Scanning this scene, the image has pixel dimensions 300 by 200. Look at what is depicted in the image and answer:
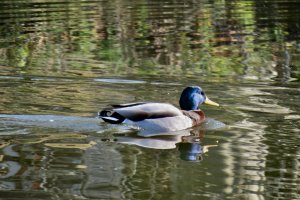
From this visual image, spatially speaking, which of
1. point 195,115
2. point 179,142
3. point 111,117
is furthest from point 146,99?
point 179,142

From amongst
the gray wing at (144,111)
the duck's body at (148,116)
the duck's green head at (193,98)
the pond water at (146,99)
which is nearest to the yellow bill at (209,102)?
the duck's green head at (193,98)

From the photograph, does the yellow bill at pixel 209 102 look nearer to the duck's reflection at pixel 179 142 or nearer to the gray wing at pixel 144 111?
the duck's reflection at pixel 179 142

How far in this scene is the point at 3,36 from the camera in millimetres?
18781

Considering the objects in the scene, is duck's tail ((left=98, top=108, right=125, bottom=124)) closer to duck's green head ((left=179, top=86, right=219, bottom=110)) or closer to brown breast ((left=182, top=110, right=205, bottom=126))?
brown breast ((left=182, top=110, right=205, bottom=126))

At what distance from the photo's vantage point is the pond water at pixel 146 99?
7543 millimetres

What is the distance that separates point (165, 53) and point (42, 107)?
19.1 feet

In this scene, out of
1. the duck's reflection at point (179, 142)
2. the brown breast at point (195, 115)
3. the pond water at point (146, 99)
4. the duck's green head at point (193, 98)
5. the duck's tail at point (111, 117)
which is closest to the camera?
the pond water at point (146, 99)

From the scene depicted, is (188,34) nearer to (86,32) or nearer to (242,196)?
(86,32)

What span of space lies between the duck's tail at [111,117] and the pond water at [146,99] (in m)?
0.16

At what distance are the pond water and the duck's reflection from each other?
0.05ft

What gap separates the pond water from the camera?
7543 mm

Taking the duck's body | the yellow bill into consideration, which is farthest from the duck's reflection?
the yellow bill

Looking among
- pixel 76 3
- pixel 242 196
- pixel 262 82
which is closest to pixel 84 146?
pixel 242 196

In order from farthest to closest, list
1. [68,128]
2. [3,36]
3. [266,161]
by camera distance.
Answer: [3,36], [68,128], [266,161]
